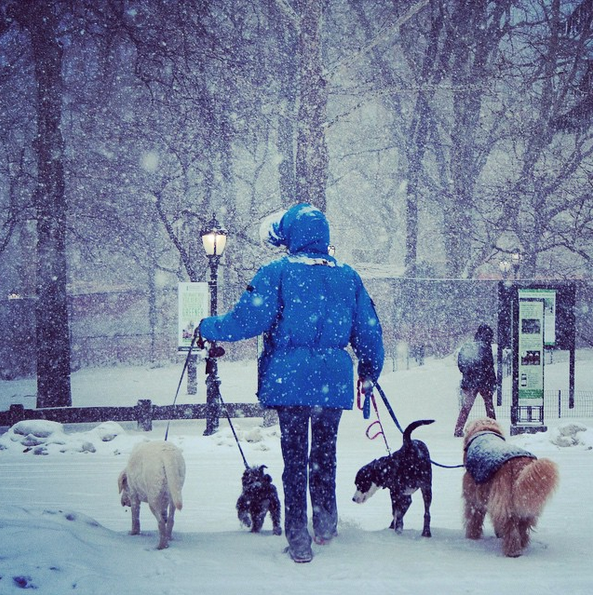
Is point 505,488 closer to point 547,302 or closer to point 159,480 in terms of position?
point 159,480

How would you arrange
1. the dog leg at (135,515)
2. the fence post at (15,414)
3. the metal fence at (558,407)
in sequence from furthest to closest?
the metal fence at (558,407), the fence post at (15,414), the dog leg at (135,515)

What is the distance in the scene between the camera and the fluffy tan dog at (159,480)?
3703mm

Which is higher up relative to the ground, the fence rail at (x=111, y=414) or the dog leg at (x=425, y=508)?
the dog leg at (x=425, y=508)

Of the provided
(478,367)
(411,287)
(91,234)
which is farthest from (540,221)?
(91,234)

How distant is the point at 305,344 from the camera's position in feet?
12.1

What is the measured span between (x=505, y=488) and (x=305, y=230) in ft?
6.17

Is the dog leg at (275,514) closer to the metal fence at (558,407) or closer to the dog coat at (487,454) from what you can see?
the dog coat at (487,454)

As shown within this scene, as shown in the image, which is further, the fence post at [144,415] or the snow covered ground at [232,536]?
the fence post at [144,415]

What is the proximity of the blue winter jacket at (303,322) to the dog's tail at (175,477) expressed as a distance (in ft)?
2.15

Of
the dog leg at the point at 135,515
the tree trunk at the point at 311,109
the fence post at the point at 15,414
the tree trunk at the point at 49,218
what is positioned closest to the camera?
the dog leg at the point at 135,515

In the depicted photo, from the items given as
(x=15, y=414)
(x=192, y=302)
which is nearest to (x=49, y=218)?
(x=192, y=302)

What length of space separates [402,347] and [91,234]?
11722mm

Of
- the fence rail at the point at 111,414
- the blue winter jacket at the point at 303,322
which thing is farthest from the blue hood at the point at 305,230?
the fence rail at the point at 111,414

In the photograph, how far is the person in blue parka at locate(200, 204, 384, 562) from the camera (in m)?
3.63
